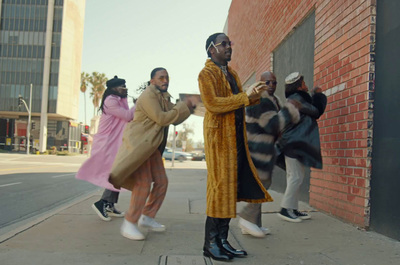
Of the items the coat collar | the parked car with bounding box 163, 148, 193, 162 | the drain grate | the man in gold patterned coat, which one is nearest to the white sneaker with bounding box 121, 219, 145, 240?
the drain grate

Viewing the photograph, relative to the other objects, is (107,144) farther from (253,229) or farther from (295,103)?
(295,103)

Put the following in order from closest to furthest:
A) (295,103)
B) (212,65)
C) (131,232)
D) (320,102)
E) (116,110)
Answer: (212,65) → (131,232) → (295,103) → (320,102) → (116,110)

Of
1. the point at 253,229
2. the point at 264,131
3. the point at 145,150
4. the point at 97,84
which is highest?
the point at 97,84

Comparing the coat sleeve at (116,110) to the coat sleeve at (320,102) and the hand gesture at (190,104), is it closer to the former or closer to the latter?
the hand gesture at (190,104)

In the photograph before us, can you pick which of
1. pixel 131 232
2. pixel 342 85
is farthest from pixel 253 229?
pixel 342 85

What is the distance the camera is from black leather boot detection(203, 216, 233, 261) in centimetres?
301

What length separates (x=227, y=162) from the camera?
3098 mm

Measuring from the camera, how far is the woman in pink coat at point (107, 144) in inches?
186

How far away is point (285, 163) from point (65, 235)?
8.86 ft

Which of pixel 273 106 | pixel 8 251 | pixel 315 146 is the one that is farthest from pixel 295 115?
pixel 8 251

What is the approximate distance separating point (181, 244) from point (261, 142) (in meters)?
1.26

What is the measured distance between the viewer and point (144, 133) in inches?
151

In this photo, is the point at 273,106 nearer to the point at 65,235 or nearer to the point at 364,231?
the point at 364,231

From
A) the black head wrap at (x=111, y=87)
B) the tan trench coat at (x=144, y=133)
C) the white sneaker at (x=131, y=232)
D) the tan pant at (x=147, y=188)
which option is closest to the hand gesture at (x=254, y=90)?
the tan trench coat at (x=144, y=133)
